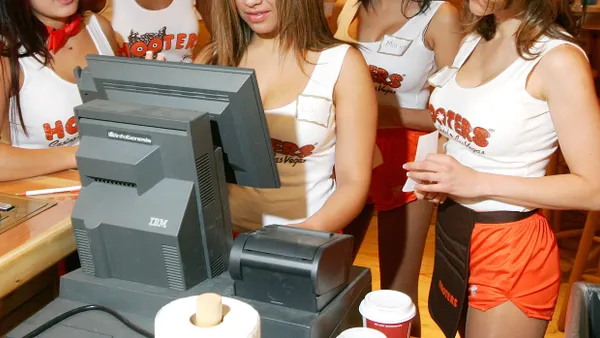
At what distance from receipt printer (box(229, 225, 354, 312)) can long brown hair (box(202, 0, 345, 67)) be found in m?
0.77

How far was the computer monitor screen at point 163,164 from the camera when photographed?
48.4 inches

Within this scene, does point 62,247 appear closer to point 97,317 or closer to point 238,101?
point 97,317

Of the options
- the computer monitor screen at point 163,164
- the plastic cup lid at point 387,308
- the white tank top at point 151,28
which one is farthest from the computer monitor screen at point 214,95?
the white tank top at point 151,28

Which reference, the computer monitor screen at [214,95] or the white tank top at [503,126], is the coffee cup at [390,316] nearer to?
the computer monitor screen at [214,95]

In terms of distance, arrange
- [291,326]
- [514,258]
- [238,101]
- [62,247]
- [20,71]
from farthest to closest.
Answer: [20,71] → [514,258] → [62,247] → [238,101] → [291,326]

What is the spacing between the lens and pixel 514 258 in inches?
66.2

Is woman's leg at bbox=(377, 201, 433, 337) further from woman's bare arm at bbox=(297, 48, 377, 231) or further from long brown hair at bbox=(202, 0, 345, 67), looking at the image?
long brown hair at bbox=(202, 0, 345, 67)

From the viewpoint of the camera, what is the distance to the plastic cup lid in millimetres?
1137

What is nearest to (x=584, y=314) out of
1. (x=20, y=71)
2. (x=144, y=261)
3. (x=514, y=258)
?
(x=514, y=258)

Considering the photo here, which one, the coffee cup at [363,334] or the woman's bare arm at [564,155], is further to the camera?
the woman's bare arm at [564,155]

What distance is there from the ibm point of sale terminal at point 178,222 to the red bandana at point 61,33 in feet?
2.95

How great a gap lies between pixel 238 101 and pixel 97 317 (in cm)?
48

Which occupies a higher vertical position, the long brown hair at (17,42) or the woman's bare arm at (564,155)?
the long brown hair at (17,42)

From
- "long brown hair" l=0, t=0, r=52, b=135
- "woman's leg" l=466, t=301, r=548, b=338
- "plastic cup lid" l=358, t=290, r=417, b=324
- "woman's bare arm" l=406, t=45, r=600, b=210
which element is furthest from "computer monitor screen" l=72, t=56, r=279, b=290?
"long brown hair" l=0, t=0, r=52, b=135
